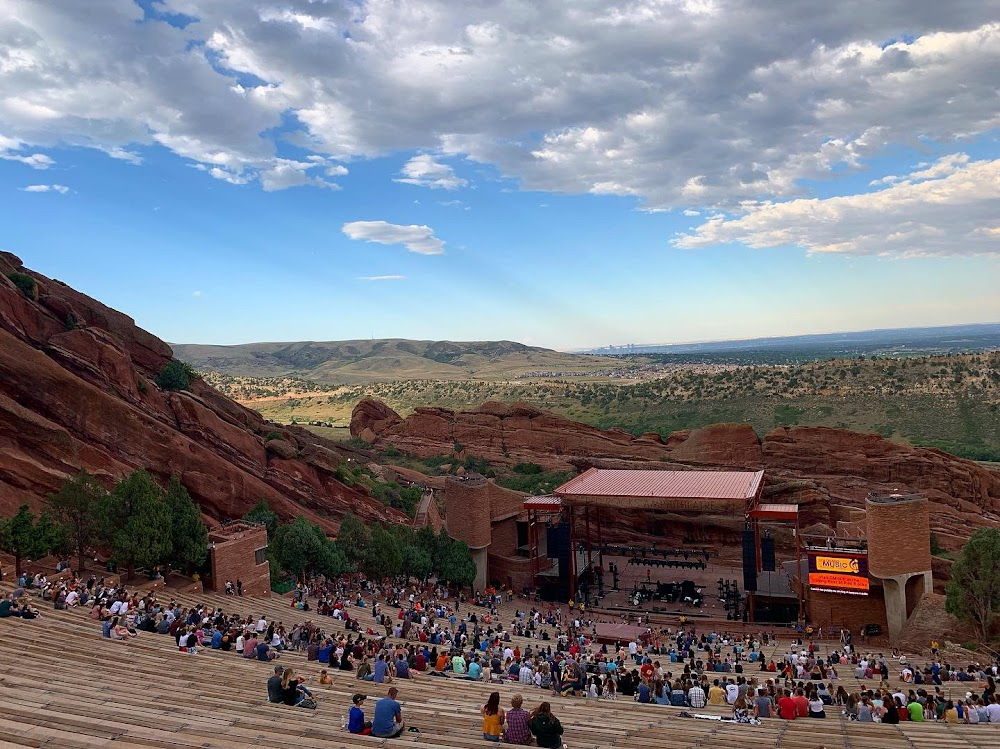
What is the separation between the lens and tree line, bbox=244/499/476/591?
3734 centimetres

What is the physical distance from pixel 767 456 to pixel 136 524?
184ft

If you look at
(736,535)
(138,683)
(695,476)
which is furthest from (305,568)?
(736,535)

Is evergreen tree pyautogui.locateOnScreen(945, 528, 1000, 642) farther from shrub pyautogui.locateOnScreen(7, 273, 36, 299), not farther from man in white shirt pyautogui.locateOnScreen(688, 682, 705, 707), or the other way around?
shrub pyautogui.locateOnScreen(7, 273, 36, 299)

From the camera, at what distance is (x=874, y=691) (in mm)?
19578

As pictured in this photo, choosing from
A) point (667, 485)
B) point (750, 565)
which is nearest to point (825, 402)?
point (667, 485)

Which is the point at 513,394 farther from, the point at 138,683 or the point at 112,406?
the point at 138,683

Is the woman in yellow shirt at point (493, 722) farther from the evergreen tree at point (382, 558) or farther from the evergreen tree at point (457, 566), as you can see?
the evergreen tree at point (457, 566)

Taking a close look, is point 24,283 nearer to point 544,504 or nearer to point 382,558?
point 382,558

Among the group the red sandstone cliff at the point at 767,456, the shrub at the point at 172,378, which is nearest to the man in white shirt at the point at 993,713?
the red sandstone cliff at the point at 767,456

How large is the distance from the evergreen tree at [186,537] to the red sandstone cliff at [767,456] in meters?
41.2

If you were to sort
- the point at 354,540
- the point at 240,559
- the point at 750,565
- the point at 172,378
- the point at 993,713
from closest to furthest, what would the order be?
the point at 993,713
the point at 240,559
the point at 354,540
the point at 750,565
the point at 172,378

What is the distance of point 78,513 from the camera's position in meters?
29.3

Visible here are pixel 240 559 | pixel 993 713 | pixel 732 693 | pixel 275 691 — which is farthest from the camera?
pixel 240 559

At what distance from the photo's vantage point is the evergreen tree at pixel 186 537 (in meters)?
30.0
